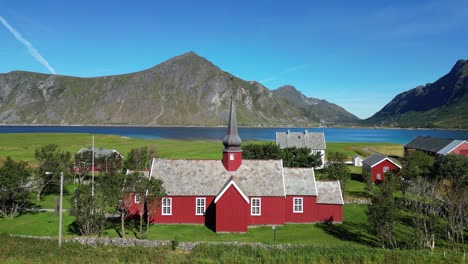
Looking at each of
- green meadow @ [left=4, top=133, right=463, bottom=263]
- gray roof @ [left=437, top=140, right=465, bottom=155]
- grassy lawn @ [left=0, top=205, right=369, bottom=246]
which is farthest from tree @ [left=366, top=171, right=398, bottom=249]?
gray roof @ [left=437, top=140, right=465, bottom=155]

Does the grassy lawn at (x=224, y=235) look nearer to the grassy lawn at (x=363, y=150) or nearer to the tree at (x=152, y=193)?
the tree at (x=152, y=193)

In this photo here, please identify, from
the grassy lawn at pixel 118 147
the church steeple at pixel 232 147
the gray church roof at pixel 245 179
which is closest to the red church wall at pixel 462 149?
the gray church roof at pixel 245 179

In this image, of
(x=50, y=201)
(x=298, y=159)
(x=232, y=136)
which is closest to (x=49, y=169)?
(x=50, y=201)

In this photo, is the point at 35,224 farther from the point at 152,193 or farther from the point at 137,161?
the point at 137,161

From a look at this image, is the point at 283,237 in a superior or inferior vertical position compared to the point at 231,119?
inferior

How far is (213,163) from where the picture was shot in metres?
41.1

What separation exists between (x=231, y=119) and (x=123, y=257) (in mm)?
19414

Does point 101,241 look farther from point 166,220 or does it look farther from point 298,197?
point 298,197

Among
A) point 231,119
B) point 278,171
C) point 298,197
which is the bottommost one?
point 298,197

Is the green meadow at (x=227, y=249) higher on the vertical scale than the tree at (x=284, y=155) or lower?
lower

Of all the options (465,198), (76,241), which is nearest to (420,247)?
(465,198)

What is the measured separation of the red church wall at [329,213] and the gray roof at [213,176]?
503 centimetres

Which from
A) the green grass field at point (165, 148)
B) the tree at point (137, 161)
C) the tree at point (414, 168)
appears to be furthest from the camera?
the green grass field at point (165, 148)

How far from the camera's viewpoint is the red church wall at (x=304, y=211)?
130ft
